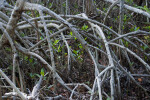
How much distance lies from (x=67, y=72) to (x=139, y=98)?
83 cm

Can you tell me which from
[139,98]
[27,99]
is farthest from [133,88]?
[27,99]

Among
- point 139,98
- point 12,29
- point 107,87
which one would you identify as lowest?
point 139,98

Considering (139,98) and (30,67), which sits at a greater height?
(30,67)

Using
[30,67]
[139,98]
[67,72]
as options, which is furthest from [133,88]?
[30,67]

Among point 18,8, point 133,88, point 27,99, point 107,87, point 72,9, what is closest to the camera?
point 27,99

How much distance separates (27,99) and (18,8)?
65cm

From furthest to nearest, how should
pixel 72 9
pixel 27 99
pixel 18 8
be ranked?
1. pixel 72 9
2. pixel 18 8
3. pixel 27 99

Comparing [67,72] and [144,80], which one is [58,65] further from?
[144,80]

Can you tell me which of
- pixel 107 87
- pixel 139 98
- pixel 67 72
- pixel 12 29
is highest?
pixel 12 29

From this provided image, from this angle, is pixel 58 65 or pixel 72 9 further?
pixel 72 9

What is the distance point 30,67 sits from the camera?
7.56 feet

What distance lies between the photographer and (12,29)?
5.34 ft

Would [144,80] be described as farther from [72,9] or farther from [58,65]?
[72,9]

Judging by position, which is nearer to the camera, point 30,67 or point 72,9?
point 30,67
